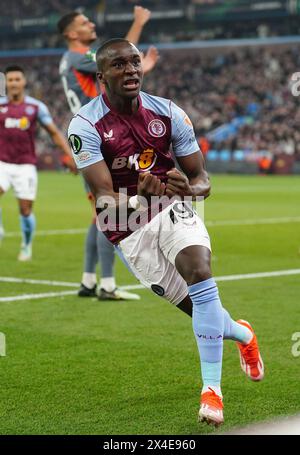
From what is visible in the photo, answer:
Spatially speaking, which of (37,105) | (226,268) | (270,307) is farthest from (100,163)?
Result: (37,105)

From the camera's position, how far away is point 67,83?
9.30 metres

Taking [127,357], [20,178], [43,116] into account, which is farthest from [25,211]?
[127,357]

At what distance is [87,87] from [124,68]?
12.9 ft

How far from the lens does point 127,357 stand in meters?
6.40

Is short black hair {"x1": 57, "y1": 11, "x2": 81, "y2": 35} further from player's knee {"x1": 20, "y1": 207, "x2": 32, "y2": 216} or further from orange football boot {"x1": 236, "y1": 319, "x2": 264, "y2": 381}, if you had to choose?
orange football boot {"x1": 236, "y1": 319, "x2": 264, "y2": 381}

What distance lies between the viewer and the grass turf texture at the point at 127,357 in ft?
16.2

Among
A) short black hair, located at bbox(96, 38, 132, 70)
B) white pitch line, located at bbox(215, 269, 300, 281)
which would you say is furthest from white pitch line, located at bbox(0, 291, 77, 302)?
short black hair, located at bbox(96, 38, 132, 70)

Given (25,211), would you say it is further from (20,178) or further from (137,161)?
(137,161)

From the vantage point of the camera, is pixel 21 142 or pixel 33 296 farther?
pixel 21 142

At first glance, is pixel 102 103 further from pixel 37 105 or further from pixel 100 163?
pixel 37 105

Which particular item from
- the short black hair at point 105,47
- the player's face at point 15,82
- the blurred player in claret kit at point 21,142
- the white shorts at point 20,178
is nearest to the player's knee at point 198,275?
the short black hair at point 105,47

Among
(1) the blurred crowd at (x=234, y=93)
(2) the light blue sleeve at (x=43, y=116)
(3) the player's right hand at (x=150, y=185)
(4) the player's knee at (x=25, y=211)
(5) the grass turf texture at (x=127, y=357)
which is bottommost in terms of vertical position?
(1) the blurred crowd at (x=234, y=93)

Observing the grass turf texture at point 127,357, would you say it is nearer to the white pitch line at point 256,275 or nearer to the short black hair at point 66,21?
the white pitch line at point 256,275

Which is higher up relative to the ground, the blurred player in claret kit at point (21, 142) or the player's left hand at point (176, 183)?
the player's left hand at point (176, 183)
